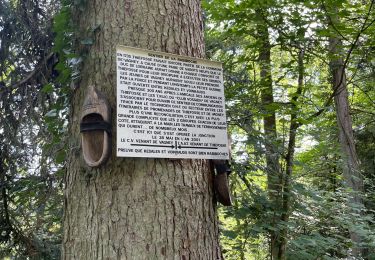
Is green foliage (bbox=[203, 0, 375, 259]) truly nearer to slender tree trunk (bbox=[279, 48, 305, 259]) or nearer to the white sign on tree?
slender tree trunk (bbox=[279, 48, 305, 259])

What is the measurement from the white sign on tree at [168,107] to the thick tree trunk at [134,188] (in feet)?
0.19

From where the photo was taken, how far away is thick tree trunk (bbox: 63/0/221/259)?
62.0 inches

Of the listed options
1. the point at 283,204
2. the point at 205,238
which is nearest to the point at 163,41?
the point at 205,238

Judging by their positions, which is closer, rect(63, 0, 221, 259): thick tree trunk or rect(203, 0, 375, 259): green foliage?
rect(63, 0, 221, 259): thick tree trunk

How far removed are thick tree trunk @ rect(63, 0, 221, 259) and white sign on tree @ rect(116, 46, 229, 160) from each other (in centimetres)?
6

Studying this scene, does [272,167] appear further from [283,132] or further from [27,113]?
[27,113]

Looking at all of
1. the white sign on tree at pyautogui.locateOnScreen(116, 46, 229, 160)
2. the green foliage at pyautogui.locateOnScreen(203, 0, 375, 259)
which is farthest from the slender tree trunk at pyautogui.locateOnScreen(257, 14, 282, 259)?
the white sign on tree at pyautogui.locateOnScreen(116, 46, 229, 160)

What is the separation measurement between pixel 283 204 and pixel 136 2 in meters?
2.53

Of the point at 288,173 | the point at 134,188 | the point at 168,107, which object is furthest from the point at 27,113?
the point at 288,173

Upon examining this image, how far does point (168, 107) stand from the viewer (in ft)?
5.94

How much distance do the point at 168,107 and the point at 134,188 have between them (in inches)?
17.4

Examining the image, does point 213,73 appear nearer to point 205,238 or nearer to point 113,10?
point 113,10

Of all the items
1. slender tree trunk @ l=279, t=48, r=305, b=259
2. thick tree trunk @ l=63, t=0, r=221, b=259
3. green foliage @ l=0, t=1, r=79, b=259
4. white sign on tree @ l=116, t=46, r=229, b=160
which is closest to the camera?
thick tree trunk @ l=63, t=0, r=221, b=259

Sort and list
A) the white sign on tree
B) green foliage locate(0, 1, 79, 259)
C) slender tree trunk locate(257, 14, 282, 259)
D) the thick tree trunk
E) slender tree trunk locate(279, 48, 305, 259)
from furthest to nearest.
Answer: green foliage locate(0, 1, 79, 259), slender tree trunk locate(279, 48, 305, 259), slender tree trunk locate(257, 14, 282, 259), the white sign on tree, the thick tree trunk
